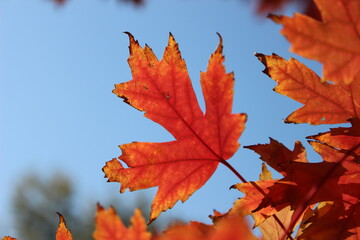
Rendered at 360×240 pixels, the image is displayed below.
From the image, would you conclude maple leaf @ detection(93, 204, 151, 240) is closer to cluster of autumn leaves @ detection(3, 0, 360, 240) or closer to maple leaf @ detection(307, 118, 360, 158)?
cluster of autumn leaves @ detection(3, 0, 360, 240)

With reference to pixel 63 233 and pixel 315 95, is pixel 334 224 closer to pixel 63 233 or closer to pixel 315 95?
pixel 315 95

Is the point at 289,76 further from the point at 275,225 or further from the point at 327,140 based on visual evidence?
the point at 275,225

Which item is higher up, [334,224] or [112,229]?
[112,229]

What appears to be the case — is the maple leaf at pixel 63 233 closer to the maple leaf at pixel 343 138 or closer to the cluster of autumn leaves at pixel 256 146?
the cluster of autumn leaves at pixel 256 146

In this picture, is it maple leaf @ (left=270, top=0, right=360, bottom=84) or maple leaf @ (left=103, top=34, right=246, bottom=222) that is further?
maple leaf @ (left=103, top=34, right=246, bottom=222)

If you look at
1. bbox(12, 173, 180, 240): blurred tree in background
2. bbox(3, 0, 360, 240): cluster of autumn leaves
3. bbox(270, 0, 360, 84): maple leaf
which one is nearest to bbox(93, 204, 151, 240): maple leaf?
bbox(3, 0, 360, 240): cluster of autumn leaves

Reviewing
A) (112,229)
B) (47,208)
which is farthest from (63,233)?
(47,208)

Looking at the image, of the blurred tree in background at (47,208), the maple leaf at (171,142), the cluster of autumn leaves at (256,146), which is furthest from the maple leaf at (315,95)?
the blurred tree in background at (47,208)
